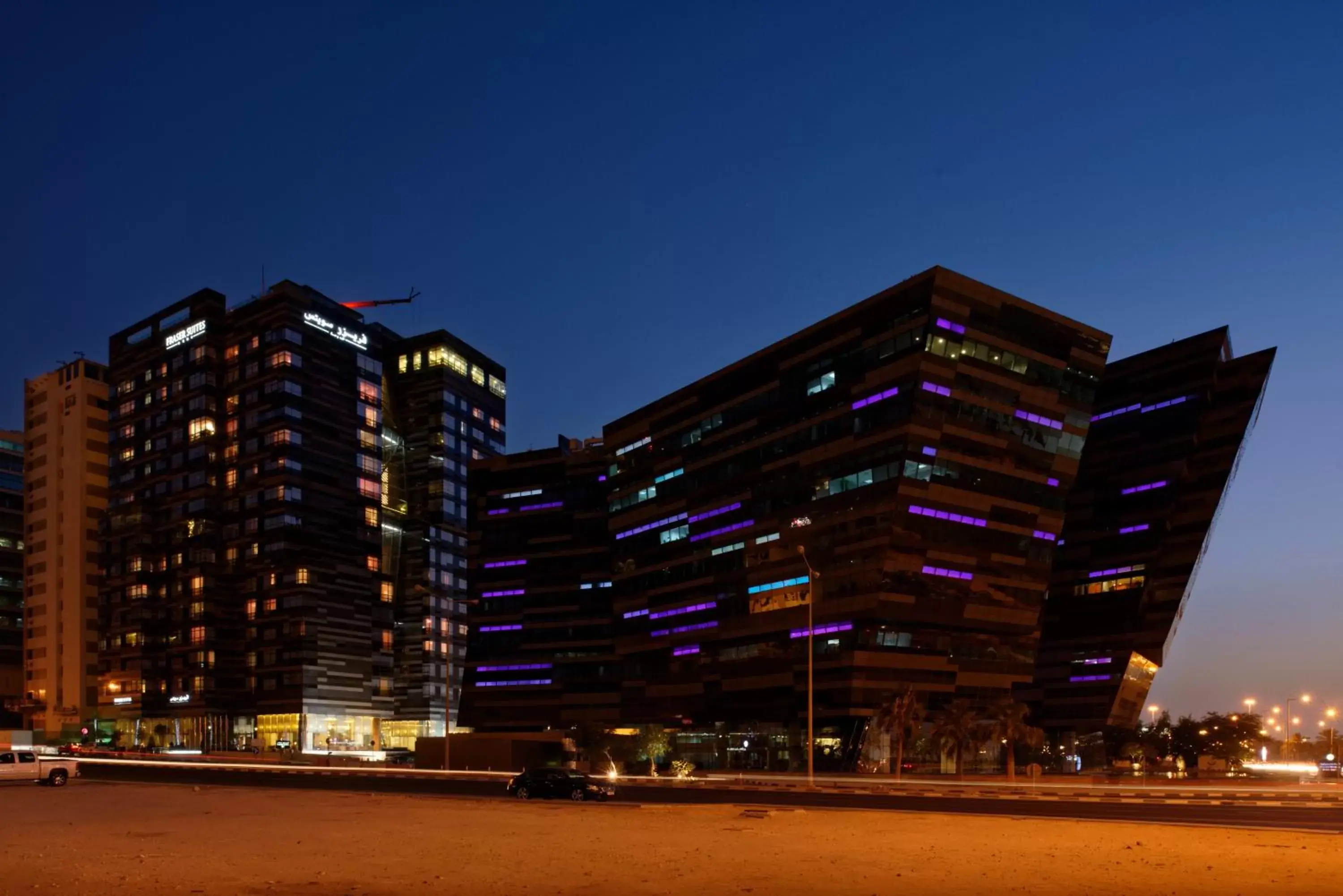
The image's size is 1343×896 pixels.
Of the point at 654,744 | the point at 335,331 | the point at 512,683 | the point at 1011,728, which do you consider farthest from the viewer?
the point at 335,331

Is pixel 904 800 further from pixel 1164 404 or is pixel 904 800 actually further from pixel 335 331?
pixel 335 331

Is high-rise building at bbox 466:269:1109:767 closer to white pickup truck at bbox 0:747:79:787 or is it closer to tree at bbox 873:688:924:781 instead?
tree at bbox 873:688:924:781

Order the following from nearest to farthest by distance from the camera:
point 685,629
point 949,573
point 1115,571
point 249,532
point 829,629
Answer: point 949,573 < point 829,629 < point 1115,571 < point 685,629 < point 249,532

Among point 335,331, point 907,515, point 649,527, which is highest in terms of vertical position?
point 335,331

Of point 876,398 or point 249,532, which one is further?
point 249,532

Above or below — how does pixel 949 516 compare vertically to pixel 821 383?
below

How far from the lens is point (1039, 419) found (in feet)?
374

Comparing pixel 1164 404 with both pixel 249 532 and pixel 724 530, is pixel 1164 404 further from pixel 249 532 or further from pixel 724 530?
pixel 249 532

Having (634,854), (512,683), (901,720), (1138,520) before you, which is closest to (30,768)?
(634,854)

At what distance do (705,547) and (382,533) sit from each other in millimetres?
82999

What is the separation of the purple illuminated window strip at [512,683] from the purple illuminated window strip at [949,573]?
3149 inches

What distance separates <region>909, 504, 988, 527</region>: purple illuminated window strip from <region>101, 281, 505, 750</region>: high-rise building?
3926 inches

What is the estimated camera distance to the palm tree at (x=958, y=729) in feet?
307

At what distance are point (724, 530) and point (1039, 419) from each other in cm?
3906
